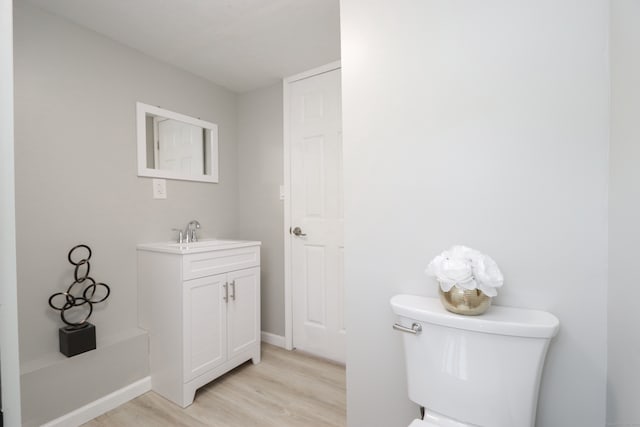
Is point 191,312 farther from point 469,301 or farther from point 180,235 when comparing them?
point 469,301

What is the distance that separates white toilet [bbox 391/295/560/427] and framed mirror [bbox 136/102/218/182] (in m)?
1.87

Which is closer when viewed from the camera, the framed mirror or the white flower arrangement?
Result: the white flower arrangement

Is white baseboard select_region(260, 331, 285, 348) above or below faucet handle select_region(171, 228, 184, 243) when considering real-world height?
below

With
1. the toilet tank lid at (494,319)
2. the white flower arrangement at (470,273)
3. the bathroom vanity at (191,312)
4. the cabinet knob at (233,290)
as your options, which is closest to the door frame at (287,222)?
the bathroom vanity at (191,312)

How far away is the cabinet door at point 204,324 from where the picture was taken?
5.45 feet

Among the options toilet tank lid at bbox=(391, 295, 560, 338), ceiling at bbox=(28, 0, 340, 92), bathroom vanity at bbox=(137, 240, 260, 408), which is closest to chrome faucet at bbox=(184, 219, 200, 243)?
bathroom vanity at bbox=(137, 240, 260, 408)

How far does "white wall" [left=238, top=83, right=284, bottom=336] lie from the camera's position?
2.43m

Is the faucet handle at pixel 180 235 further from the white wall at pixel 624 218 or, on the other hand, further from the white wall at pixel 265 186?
the white wall at pixel 624 218

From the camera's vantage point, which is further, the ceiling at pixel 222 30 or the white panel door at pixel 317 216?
the white panel door at pixel 317 216

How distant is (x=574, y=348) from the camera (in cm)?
87

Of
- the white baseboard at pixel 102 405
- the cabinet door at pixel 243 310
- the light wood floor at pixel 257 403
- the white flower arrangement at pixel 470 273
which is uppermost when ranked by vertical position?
the white flower arrangement at pixel 470 273

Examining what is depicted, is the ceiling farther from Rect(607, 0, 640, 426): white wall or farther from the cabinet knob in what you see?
the cabinet knob

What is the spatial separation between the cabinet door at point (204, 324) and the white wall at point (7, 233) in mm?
1023

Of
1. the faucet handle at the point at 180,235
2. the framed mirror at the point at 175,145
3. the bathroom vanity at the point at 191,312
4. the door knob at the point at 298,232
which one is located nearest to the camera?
the bathroom vanity at the point at 191,312
